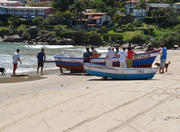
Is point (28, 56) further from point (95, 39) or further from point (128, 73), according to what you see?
point (95, 39)

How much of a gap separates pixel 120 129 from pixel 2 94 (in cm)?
627

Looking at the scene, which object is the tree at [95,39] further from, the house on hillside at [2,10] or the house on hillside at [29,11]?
the house on hillside at [2,10]

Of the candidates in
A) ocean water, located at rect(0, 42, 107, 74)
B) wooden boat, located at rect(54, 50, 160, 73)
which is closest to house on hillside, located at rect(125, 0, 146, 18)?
ocean water, located at rect(0, 42, 107, 74)

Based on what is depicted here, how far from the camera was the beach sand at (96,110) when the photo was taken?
777 cm

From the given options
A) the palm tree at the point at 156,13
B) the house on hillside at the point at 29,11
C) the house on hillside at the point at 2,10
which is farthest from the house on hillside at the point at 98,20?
the house on hillside at the point at 2,10

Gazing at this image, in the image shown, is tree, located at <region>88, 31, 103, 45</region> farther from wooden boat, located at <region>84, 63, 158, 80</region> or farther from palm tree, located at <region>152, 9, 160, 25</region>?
wooden boat, located at <region>84, 63, 158, 80</region>

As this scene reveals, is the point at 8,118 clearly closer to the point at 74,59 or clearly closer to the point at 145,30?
the point at 74,59

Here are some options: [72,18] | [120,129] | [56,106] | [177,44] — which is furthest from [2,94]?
[72,18]

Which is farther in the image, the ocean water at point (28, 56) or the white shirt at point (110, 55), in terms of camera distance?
the ocean water at point (28, 56)

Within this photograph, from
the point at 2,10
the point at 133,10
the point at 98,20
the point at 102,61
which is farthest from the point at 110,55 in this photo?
the point at 2,10

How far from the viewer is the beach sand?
25.5 ft

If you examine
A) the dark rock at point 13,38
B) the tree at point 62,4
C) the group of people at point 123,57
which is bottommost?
the dark rock at point 13,38

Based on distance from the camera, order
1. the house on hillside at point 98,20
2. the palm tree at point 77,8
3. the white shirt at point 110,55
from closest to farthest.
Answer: the white shirt at point 110,55 → the palm tree at point 77,8 → the house on hillside at point 98,20

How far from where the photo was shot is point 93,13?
327 ft
